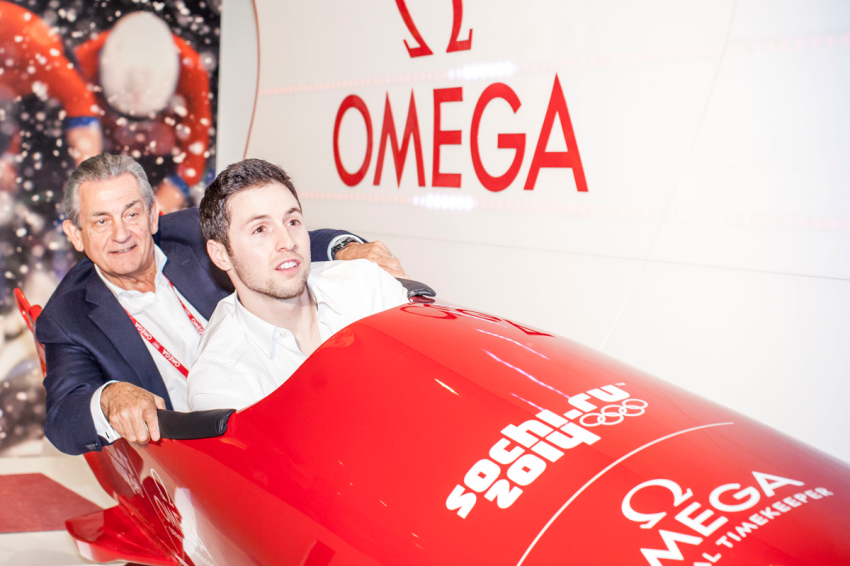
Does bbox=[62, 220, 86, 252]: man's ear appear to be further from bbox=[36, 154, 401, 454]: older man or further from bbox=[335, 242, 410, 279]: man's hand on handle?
bbox=[335, 242, 410, 279]: man's hand on handle

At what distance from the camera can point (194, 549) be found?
4.92 feet

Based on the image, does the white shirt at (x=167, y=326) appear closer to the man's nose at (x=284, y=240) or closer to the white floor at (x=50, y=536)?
the white floor at (x=50, y=536)

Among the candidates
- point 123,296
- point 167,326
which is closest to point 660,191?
point 167,326

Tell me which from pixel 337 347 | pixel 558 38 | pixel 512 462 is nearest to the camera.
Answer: pixel 512 462

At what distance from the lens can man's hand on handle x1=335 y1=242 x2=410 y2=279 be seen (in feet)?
7.18

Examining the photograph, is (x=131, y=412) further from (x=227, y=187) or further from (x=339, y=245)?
(x=339, y=245)

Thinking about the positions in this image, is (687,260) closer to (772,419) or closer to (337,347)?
(772,419)

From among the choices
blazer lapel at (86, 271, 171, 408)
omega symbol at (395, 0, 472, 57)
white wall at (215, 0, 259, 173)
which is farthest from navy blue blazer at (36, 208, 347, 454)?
white wall at (215, 0, 259, 173)

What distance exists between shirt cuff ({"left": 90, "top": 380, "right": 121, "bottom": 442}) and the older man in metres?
0.08

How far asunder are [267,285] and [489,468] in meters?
0.89

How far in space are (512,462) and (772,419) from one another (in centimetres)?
155

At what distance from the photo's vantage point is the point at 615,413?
1104mm

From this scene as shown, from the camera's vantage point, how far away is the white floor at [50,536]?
223 centimetres

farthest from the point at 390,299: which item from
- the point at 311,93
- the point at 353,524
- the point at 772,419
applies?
the point at 311,93
